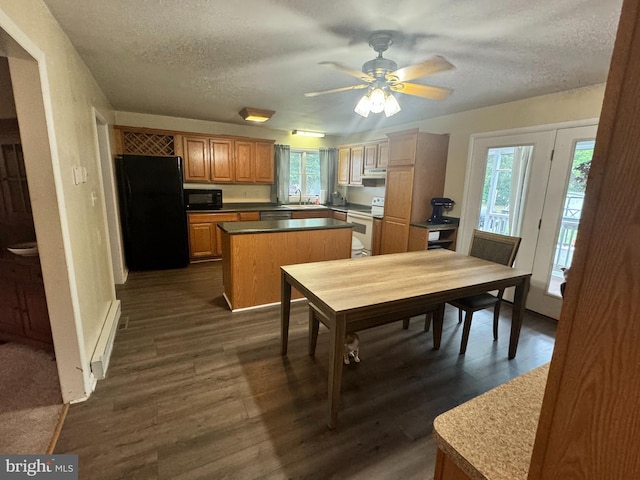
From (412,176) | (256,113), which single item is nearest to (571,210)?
(412,176)

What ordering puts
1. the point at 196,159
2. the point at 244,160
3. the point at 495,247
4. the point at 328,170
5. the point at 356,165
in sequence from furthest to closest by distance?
the point at 328,170 < the point at 356,165 < the point at 244,160 < the point at 196,159 < the point at 495,247

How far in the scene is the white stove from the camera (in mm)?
4844

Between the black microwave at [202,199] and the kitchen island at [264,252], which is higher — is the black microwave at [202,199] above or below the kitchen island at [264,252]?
above

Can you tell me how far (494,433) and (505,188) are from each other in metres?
3.48

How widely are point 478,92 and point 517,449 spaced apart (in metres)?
3.29

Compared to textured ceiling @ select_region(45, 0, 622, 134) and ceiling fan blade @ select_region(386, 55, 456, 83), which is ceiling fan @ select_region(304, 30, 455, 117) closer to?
ceiling fan blade @ select_region(386, 55, 456, 83)

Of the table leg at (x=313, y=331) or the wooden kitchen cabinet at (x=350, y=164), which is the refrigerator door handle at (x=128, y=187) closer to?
the table leg at (x=313, y=331)

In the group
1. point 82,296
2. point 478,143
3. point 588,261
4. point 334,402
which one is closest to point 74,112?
point 82,296

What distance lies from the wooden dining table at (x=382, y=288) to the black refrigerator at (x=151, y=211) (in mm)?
2930

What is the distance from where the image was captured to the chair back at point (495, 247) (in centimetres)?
258

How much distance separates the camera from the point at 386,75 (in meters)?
2.03

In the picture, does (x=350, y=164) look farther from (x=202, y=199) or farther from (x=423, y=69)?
(x=423, y=69)

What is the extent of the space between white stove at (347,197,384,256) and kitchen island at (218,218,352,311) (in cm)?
151

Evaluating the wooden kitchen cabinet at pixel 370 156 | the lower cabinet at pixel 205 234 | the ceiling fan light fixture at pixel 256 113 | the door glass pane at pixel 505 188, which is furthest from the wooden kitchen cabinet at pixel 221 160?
the door glass pane at pixel 505 188
